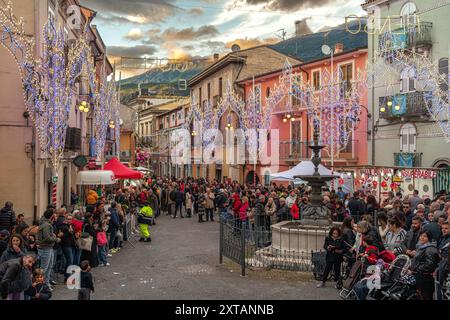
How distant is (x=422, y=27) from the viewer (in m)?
23.5

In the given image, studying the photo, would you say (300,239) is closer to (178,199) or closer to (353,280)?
(353,280)

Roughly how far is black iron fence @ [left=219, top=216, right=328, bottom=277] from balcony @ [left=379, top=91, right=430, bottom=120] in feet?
42.9

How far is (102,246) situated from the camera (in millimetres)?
12836

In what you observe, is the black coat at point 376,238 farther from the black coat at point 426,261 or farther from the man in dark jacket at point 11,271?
the man in dark jacket at point 11,271

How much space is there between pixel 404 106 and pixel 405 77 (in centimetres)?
156

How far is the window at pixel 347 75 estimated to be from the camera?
1098 inches

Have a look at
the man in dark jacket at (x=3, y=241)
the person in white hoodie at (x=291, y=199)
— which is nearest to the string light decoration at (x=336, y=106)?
the person in white hoodie at (x=291, y=199)

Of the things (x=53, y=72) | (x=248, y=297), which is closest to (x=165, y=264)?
(x=248, y=297)

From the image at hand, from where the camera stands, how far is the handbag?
1173 centimetres

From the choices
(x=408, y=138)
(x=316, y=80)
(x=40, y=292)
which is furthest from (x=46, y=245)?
(x=316, y=80)

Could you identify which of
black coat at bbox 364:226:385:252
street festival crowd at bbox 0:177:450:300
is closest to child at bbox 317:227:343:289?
street festival crowd at bbox 0:177:450:300

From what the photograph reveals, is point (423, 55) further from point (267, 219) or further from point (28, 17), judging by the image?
point (28, 17)

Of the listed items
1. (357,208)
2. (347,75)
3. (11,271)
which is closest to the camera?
(11,271)

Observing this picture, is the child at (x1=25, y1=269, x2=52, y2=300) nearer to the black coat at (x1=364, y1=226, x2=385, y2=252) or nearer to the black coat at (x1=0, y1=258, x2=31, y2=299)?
the black coat at (x1=0, y1=258, x2=31, y2=299)
